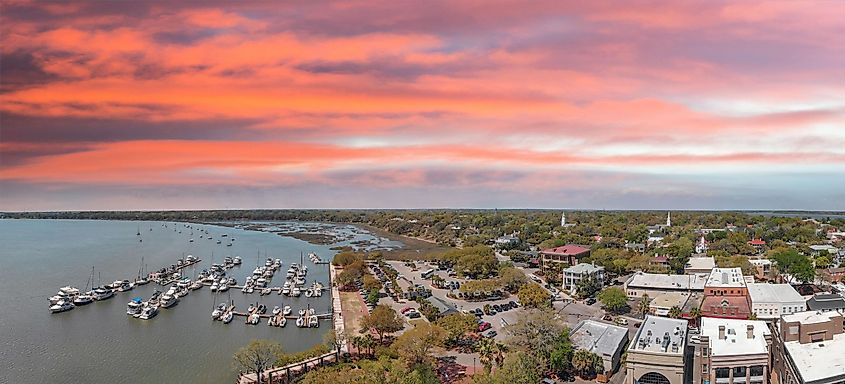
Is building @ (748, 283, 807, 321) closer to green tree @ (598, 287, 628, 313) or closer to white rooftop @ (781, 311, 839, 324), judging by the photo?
green tree @ (598, 287, 628, 313)

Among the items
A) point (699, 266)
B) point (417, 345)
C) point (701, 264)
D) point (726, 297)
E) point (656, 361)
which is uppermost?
point (701, 264)

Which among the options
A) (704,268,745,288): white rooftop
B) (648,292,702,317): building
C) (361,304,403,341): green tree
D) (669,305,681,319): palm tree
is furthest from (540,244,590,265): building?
(361,304,403,341): green tree

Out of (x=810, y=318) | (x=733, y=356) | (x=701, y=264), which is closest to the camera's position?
(x=733, y=356)

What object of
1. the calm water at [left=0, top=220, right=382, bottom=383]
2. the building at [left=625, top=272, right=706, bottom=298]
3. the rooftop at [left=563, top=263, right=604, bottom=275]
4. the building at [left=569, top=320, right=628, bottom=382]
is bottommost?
the calm water at [left=0, top=220, right=382, bottom=383]

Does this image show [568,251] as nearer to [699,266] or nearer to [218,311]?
[699,266]

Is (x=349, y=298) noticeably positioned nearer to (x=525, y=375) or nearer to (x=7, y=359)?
(x=7, y=359)

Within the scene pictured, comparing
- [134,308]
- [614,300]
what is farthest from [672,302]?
[134,308]

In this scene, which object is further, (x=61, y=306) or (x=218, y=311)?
(x=61, y=306)
